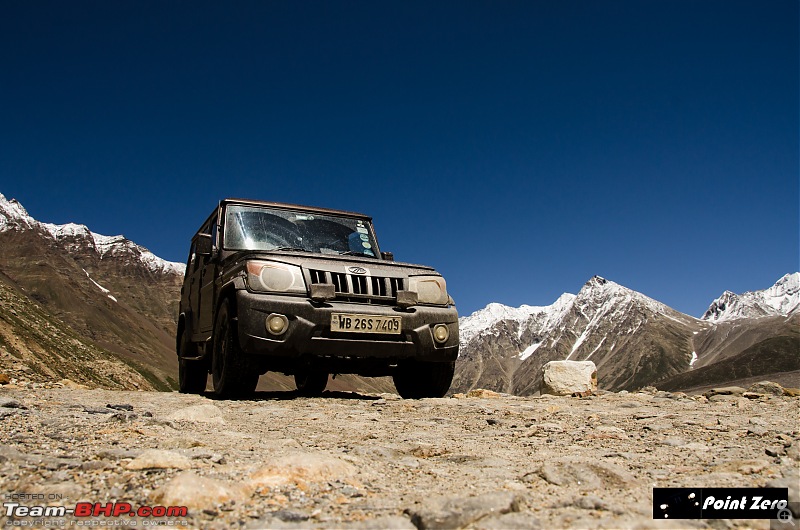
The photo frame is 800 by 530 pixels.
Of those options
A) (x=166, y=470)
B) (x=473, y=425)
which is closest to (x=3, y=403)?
(x=166, y=470)

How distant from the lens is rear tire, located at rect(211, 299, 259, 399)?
7.43 meters

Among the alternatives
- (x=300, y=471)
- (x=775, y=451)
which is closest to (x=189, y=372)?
(x=300, y=471)

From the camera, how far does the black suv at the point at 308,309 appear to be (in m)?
7.16

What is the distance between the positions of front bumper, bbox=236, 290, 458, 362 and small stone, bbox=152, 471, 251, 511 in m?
4.24

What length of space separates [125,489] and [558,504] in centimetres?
194

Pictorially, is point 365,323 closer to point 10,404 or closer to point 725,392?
point 10,404

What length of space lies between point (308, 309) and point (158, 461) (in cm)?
400

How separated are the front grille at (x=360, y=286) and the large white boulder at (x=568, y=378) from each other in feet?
18.1

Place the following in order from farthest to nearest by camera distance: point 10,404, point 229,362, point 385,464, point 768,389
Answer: point 768,389 → point 229,362 → point 10,404 → point 385,464

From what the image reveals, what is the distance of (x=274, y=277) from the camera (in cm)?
729

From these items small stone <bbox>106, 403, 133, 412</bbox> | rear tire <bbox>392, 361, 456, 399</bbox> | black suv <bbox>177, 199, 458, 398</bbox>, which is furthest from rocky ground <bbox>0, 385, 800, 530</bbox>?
rear tire <bbox>392, 361, 456, 399</bbox>

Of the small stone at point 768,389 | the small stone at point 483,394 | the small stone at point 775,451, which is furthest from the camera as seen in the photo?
the small stone at point 483,394

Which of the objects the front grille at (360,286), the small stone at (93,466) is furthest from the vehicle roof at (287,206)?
the small stone at (93,466)

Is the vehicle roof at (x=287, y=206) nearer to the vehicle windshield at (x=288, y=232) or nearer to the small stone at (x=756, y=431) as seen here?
the vehicle windshield at (x=288, y=232)
